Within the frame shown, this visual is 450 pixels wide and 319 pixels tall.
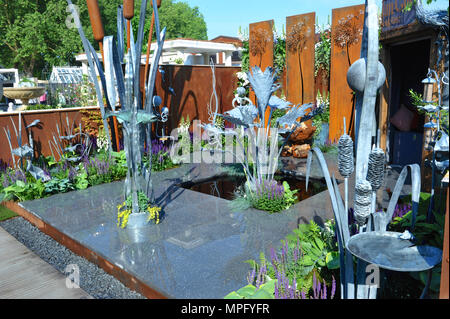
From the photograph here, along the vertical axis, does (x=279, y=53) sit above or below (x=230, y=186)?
above

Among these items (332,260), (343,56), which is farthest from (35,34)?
(332,260)

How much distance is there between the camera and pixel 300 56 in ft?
25.7

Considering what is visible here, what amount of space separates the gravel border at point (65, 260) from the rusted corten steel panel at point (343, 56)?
574 centimetres

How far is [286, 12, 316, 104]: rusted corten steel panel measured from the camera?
7.59 metres

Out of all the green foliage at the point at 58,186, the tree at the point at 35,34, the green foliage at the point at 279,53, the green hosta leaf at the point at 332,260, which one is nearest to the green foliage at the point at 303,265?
the green hosta leaf at the point at 332,260

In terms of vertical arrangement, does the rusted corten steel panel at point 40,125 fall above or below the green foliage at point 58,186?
above

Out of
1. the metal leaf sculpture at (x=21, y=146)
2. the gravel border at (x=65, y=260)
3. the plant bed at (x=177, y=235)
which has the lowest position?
the gravel border at (x=65, y=260)

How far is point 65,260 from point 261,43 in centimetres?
671

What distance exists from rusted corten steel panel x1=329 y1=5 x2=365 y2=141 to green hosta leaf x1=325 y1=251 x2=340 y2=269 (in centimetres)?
528

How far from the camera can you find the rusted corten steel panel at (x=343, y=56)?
6.86 metres

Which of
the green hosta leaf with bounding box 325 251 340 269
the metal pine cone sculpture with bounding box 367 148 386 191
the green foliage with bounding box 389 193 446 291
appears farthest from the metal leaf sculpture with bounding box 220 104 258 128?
the metal pine cone sculpture with bounding box 367 148 386 191

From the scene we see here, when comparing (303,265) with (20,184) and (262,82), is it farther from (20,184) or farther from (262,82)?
(20,184)

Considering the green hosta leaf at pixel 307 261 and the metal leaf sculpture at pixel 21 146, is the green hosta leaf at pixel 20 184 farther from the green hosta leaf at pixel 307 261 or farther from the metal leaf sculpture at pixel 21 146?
the green hosta leaf at pixel 307 261
